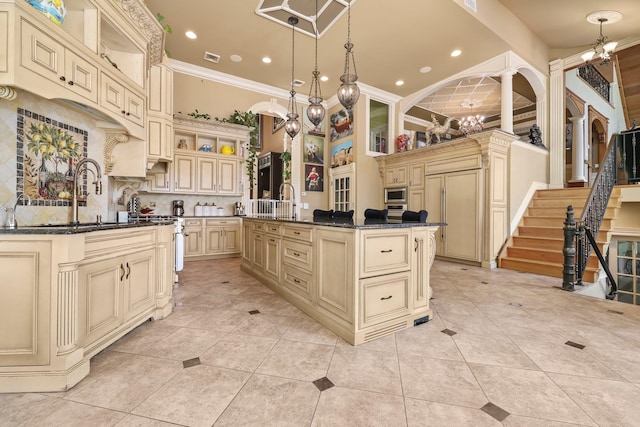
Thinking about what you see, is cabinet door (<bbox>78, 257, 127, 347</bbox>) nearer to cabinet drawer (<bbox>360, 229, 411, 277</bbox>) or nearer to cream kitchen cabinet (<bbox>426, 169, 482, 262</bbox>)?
cabinet drawer (<bbox>360, 229, 411, 277</bbox>)

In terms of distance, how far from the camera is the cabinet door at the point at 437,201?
5.54 m

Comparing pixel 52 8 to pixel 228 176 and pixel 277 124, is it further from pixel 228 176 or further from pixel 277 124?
pixel 277 124

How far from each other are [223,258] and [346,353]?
4.38 meters

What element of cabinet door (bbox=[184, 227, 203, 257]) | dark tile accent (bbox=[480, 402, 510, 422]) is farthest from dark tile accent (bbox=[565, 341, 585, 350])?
cabinet door (bbox=[184, 227, 203, 257])

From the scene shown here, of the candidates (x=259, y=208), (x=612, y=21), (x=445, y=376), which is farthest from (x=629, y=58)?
(x=259, y=208)

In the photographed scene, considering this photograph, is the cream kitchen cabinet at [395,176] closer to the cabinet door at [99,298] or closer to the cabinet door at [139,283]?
the cabinet door at [139,283]

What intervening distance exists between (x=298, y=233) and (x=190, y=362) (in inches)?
55.5

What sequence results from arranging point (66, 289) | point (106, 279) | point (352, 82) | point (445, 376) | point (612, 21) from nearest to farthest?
point (66, 289)
point (445, 376)
point (106, 279)
point (352, 82)
point (612, 21)

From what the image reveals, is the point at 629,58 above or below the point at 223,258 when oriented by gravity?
above

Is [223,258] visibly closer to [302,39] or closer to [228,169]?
[228,169]

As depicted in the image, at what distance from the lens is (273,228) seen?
3303mm

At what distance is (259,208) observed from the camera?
6.85m

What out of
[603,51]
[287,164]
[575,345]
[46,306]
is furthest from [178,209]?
[603,51]

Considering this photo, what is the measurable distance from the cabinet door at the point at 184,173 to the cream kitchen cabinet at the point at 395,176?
14.8 ft
